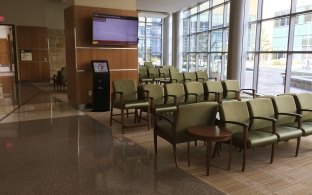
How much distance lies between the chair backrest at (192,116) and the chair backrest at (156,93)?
1.91 m

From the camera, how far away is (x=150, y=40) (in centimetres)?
1592

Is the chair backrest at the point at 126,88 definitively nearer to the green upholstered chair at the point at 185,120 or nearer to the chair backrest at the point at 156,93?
the chair backrest at the point at 156,93

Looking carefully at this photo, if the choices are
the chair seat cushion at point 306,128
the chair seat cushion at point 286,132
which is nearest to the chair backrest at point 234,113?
the chair seat cushion at point 286,132

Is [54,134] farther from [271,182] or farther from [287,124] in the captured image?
[287,124]

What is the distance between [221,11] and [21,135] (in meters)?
8.78

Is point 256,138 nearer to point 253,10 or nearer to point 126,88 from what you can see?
point 126,88

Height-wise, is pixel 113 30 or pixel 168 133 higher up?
pixel 113 30

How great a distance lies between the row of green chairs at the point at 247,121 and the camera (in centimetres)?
351

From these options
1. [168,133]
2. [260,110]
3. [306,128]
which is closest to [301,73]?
[306,128]

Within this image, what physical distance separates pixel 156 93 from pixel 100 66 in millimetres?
2065

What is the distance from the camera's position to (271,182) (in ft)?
10.4

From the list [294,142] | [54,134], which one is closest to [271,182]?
[294,142]

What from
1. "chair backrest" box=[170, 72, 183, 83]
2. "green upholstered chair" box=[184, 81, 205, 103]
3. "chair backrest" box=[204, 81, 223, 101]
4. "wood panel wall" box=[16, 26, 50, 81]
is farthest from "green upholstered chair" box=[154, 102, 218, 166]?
"wood panel wall" box=[16, 26, 50, 81]

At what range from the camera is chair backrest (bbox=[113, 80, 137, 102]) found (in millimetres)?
5721
